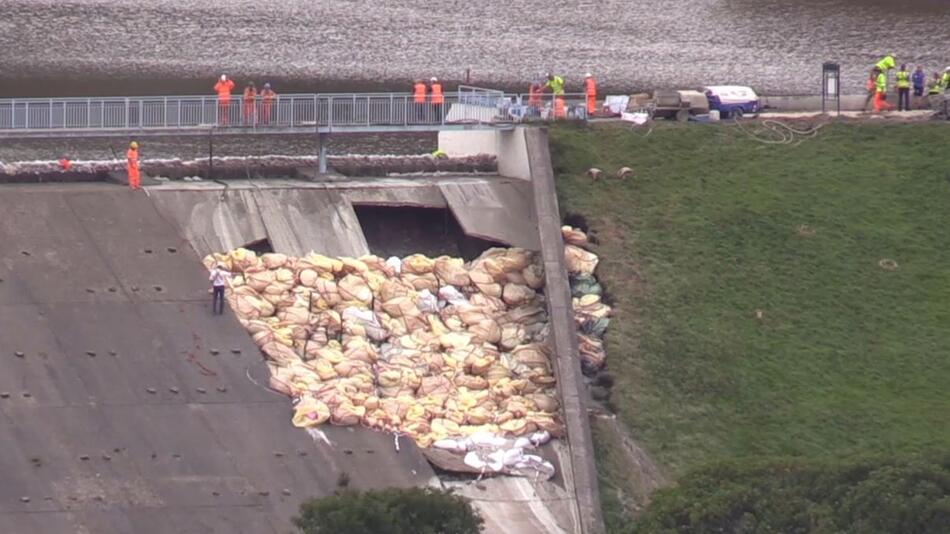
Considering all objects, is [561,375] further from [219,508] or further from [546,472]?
[219,508]

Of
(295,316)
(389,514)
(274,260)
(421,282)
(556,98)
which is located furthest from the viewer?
(556,98)

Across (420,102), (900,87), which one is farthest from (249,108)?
(900,87)

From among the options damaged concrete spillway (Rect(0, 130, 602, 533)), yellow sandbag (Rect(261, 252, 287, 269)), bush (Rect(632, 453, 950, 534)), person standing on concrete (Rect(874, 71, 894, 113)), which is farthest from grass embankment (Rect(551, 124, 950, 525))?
yellow sandbag (Rect(261, 252, 287, 269))

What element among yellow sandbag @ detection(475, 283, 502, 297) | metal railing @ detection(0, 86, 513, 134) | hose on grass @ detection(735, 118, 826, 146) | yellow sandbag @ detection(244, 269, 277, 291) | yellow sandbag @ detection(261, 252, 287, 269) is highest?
metal railing @ detection(0, 86, 513, 134)

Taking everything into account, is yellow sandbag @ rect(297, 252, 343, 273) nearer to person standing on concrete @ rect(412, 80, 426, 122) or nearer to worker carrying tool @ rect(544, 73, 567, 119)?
person standing on concrete @ rect(412, 80, 426, 122)

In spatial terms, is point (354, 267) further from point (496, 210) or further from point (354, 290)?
point (496, 210)

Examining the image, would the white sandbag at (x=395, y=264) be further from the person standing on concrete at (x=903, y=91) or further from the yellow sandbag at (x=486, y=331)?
the person standing on concrete at (x=903, y=91)
